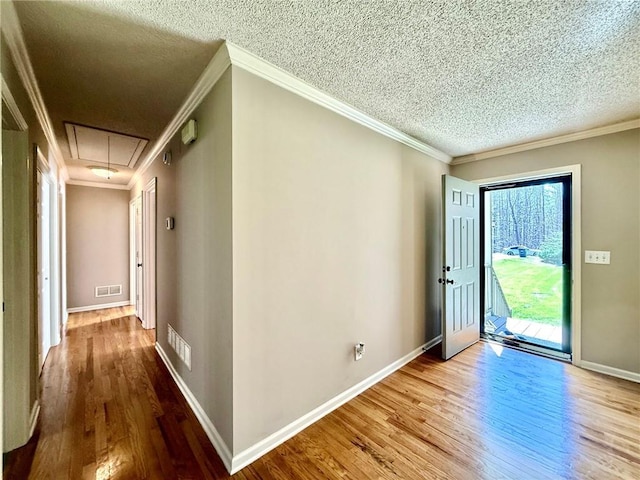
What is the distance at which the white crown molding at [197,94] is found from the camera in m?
1.61

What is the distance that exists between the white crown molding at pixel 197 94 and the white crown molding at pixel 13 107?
0.93 meters

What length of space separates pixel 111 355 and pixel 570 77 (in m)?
4.79

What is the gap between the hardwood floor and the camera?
158 centimetres

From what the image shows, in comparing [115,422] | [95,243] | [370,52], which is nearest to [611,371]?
A: [370,52]

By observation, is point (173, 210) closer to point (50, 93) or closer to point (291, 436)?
point (50, 93)

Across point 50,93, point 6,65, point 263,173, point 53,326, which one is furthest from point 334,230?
point 53,326

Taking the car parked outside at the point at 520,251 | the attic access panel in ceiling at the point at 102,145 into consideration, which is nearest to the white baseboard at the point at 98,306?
the attic access panel in ceiling at the point at 102,145

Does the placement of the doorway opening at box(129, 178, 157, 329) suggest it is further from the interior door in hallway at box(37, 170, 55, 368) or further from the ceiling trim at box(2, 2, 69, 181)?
the ceiling trim at box(2, 2, 69, 181)

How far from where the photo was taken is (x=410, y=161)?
2.92 meters

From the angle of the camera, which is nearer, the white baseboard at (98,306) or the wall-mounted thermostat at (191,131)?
the wall-mounted thermostat at (191,131)

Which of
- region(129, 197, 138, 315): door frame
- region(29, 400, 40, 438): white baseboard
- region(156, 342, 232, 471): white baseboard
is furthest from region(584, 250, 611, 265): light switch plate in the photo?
region(129, 197, 138, 315): door frame

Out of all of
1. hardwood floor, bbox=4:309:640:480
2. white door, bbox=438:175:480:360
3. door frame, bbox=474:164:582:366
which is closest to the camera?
hardwood floor, bbox=4:309:640:480

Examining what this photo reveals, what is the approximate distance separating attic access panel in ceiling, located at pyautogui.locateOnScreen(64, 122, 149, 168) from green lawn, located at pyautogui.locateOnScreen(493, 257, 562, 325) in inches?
178

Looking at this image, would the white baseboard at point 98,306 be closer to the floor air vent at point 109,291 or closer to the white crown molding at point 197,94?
the floor air vent at point 109,291
